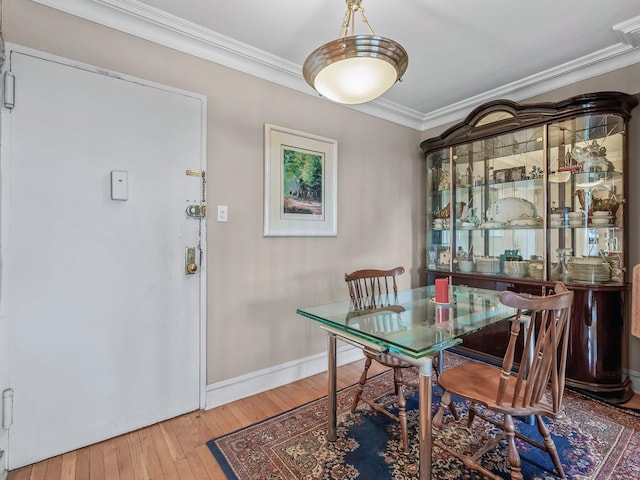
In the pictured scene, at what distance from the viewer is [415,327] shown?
147 centimetres

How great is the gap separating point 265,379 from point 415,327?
4.55 ft

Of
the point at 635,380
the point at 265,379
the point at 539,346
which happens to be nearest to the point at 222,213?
the point at 265,379

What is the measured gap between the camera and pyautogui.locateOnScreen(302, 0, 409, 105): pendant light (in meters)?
1.29

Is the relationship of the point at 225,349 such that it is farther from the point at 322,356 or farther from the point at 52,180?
the point at 52,180

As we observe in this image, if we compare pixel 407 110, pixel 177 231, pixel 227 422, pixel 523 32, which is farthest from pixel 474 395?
pixel 407 110

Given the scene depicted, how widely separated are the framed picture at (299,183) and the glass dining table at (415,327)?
84 centimetres

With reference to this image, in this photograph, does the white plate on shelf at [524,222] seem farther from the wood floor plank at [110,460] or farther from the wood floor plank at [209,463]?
the wood floor plank at [110,460]

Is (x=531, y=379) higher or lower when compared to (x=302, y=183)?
lower

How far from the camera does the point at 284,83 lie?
245cm

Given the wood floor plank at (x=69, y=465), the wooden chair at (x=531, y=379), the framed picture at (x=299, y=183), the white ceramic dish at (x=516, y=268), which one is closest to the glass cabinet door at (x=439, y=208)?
the white ceramic dish at (x=516, y=268)

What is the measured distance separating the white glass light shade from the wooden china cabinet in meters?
1.76

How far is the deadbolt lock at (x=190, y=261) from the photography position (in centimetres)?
202

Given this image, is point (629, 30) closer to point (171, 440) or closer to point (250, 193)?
point (250, 193)

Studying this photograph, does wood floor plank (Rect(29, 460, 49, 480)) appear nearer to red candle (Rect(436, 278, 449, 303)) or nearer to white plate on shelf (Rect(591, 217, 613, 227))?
red candle (Rect(436, 278, 449, 303))
